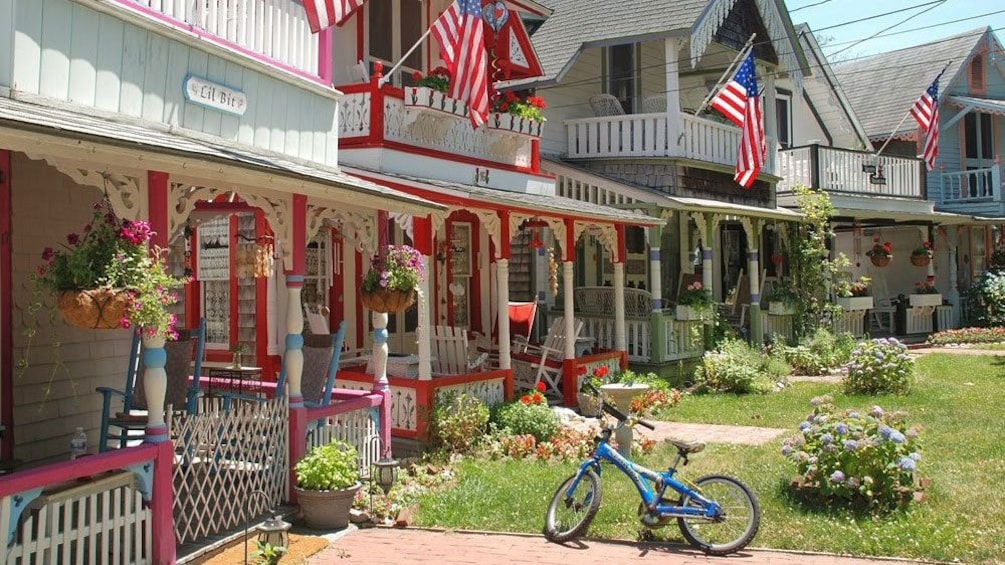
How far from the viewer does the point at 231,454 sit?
7.71 meters

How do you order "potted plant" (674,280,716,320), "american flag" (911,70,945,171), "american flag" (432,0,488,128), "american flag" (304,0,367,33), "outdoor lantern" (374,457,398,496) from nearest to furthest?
"american flag" (304,0,367,33), "outdoor lantern" (374,457,398,496), "american flag" (432,0,488,128), "potted plant" (674,280,716,320), "american flag" (911,70,945,171)

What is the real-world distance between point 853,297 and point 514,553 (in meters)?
16.3

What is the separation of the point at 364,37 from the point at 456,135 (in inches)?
76.8

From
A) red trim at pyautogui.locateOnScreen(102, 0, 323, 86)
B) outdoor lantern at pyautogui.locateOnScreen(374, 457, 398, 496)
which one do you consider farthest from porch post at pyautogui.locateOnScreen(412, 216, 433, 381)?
outdoor lantern at pyautogui.locateOnScreen(374, 457, 398, 496)

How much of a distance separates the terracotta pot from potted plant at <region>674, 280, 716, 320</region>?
32.4ft

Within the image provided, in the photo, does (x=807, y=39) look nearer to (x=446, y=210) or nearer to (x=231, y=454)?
(x=446, y=210)

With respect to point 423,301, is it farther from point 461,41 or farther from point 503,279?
point 461,41

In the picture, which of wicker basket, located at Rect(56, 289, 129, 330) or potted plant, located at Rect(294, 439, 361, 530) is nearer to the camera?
wicker basket, located at Rect(56, 289, 129, 330)

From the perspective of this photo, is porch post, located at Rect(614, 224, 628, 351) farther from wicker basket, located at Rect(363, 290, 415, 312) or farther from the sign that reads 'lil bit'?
the sign that reads 'lil bit'

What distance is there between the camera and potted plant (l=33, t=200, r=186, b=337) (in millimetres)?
5824

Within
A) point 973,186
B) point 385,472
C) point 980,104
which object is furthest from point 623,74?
point 973,186

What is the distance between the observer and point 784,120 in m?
25.0

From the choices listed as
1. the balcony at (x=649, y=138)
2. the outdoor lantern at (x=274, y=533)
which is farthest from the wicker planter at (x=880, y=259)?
the outdoor lantern at (x=274, y=533)

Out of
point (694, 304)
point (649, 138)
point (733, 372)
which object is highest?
point (649, 138)
